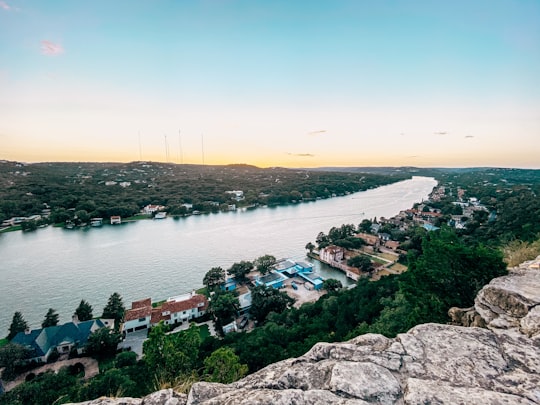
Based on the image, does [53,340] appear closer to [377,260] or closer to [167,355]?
[167,355]

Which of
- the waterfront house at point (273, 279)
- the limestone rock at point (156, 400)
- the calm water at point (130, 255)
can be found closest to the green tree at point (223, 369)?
the limestone rock at point (156, 400)

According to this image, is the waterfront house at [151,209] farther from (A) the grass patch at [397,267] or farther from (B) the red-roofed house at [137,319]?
(A) the grass patch at [397,267]

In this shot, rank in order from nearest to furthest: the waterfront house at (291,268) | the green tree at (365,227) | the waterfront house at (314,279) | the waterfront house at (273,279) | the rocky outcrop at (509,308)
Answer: the rocky outcrop at (509,308) → the waterfront house at (314,279) → the waterfront house at (273,279) → the waterfront house at (291,268) → the green tree at (365,227)

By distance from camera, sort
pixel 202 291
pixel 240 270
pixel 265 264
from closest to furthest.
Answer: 1. pixel 202 291
2. pixel 240 270
3. pixel 265 264

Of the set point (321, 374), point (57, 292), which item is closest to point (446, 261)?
point (321, 374)

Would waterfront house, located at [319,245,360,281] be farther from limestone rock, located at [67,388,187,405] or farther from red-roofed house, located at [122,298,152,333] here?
limestone rock, located at [67,388,187,405]

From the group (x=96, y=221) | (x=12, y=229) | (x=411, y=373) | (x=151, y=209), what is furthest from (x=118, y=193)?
(x=411, y=373)

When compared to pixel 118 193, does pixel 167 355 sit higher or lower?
higher

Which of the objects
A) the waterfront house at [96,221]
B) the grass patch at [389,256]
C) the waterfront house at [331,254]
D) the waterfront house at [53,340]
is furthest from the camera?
the waterfront house at [96,221]
